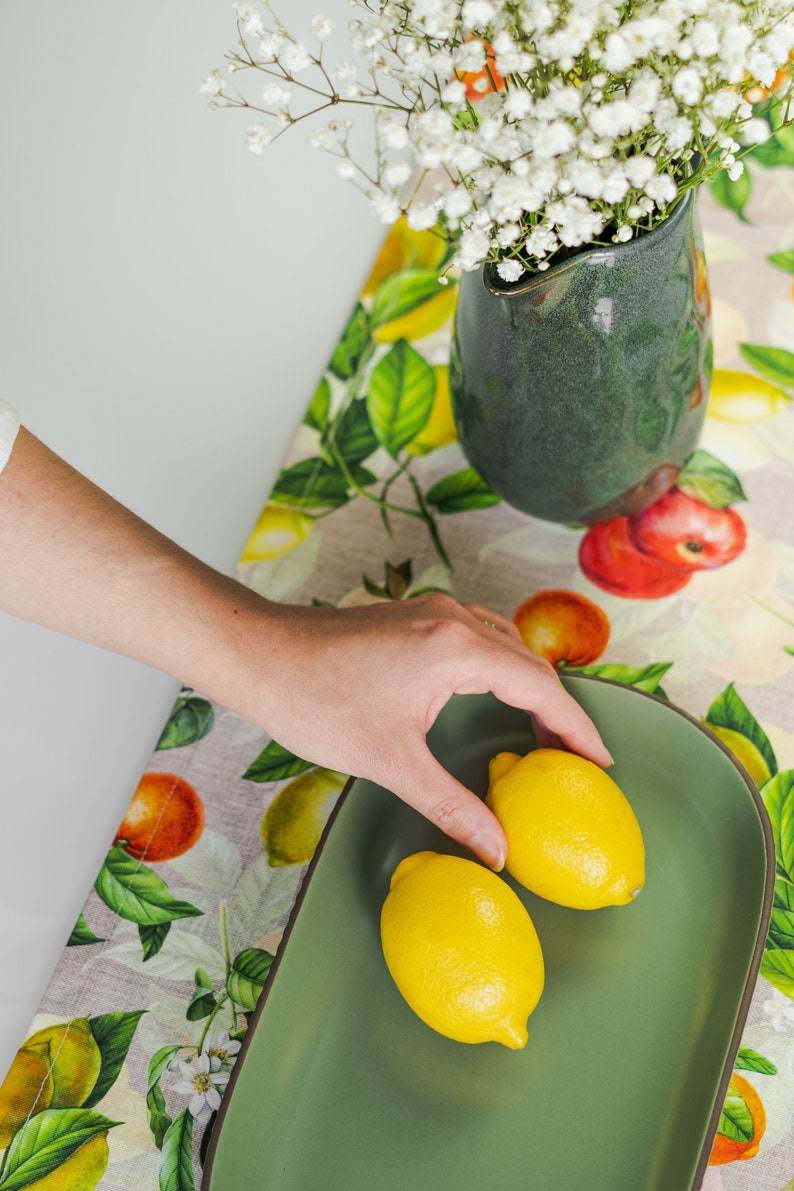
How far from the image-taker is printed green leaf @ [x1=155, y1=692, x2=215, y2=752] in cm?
70

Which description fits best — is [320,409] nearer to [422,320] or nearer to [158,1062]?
[422,320]

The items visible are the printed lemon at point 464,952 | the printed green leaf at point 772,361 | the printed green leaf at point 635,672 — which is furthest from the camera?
the printed green leaf at point 772,361

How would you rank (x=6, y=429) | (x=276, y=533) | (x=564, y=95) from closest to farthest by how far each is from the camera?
1. (x=564, y=95)
2. (x=6, y=429)
3. (x=276, y=533)

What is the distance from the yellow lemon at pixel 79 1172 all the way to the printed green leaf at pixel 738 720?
1.58 feet

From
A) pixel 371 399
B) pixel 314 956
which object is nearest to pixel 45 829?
pixel 314 956

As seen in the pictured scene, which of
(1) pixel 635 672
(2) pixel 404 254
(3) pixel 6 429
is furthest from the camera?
(2) pixel 404 254

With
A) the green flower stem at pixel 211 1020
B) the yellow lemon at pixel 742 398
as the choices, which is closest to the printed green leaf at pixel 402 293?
the yellow lemon at pixel 742 398

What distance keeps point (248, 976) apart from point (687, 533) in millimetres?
457

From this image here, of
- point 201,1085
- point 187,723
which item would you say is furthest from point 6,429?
point 201,1085

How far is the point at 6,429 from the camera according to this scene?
48 centimetres

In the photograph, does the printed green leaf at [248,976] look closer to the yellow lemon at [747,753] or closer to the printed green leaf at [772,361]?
the yellow lemon at [747,753]

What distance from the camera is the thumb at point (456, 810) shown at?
52 centimetres

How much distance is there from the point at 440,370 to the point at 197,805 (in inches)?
17.0

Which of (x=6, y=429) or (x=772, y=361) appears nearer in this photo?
(x=6, y=429)
